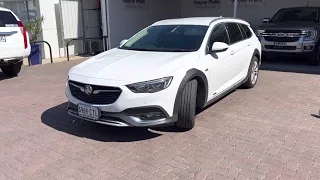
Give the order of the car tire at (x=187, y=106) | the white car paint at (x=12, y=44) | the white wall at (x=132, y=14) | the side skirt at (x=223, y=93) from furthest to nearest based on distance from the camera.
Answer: the white wall at (x=132, y=14), the white car paint at (x=12, y=44), the side skirt at (x=223, y=93), the car tire at (x=187, y=106)

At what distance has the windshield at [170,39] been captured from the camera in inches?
191

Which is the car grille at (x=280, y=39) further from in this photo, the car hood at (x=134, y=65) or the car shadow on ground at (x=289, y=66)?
the car hood at (x=134, y=65)

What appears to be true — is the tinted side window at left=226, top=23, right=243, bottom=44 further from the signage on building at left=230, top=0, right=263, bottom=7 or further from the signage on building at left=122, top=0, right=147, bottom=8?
the signage on building at left=230, top=0, right=263, bottom=7

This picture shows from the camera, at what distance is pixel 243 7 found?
52.0ft

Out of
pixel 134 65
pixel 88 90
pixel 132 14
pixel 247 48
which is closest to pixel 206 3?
pixel 132 14

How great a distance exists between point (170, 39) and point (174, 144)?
191 centimetres

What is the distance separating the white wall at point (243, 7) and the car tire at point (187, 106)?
12055mm

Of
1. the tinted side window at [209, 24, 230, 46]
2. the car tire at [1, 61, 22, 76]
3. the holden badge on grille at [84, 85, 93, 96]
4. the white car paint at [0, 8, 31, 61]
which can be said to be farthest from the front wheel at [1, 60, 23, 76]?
the tinted side window at [209, 24, 230, 46]

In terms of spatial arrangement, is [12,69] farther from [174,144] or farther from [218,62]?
[174,144]

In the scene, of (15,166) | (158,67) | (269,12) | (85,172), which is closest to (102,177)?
(85,172)

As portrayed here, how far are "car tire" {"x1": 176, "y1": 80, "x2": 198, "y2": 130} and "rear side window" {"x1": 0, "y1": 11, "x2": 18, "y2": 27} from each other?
5674mm

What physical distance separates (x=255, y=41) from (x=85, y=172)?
5.03m

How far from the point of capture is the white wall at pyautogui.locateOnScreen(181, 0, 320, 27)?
14672 mm

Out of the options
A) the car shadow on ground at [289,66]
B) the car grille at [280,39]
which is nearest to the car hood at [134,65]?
the car shadow on ground at [289,66]
